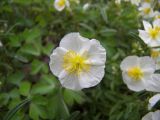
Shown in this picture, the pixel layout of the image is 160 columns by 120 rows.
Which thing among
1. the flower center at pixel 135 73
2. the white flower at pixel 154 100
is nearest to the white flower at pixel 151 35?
the flower center at pixel 135 73

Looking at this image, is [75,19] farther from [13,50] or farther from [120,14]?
[13,50]

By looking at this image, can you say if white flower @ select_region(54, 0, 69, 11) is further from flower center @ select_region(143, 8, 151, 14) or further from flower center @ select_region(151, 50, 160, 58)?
flower center @ select_region(151, 50, 160, 58)

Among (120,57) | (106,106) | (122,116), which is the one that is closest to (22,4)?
(120,57)

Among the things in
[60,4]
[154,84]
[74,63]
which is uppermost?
[60,4]

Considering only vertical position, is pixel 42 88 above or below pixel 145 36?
below

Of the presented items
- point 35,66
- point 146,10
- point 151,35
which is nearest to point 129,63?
point 151,35

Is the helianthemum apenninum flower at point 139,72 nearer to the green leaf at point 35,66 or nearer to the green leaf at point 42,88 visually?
the green leaf at point 42,88

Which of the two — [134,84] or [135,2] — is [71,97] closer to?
[134,84]
